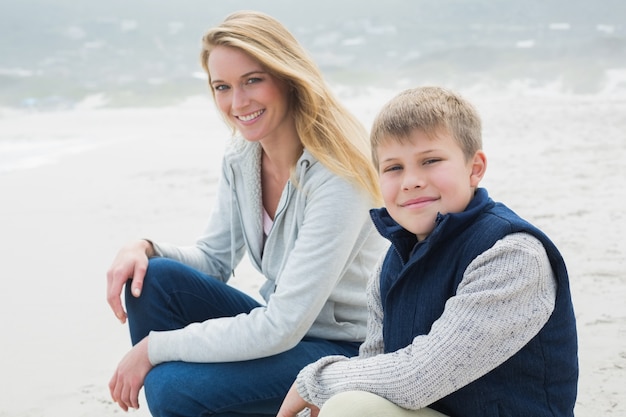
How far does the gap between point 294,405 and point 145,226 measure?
4.15 meters

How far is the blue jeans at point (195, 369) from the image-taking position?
2.04 meters

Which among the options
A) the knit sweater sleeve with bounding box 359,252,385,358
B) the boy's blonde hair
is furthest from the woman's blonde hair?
the boy's blonde hair

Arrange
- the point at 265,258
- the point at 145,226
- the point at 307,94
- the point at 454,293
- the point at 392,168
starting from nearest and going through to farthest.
→ the point at 454,293 < the point at 392,168 < the point at 307,94 < the point at 265,258 < the point at 145,226

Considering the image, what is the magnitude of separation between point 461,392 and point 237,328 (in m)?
0.69

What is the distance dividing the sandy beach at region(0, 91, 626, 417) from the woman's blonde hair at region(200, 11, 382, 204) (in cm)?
106

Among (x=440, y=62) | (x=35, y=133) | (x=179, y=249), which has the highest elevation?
(x=440, y=62)

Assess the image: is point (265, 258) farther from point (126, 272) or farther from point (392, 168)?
point (392, 168)

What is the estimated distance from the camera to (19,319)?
3865 millimetres

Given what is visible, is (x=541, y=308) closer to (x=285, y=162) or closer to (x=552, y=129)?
(x=285, y=162)

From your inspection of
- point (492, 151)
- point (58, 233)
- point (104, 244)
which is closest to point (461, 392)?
point (104, 244)

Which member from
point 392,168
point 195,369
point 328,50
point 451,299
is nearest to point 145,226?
point 195,369

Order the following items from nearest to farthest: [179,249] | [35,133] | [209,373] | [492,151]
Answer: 1. [209,373]
2. [179,249]
3. [492,151]
4. [35,133]

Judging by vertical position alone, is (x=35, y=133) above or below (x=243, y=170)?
above

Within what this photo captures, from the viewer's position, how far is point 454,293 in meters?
1.60
